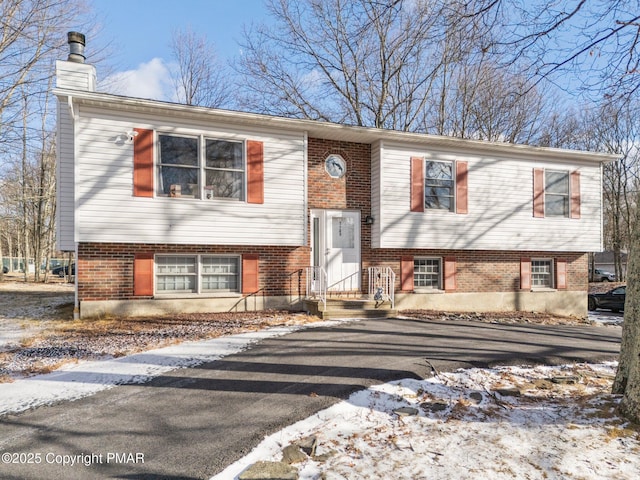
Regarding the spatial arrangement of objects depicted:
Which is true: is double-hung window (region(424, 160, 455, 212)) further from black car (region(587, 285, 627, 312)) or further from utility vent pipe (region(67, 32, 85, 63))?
black car (region(587, 285, 627, 312))

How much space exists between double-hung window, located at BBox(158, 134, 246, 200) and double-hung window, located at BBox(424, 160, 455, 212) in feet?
16.7

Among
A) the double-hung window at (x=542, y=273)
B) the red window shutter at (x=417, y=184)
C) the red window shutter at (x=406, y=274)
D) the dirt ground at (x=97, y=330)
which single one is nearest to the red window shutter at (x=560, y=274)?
the double-hung window at (x=542, y=273)

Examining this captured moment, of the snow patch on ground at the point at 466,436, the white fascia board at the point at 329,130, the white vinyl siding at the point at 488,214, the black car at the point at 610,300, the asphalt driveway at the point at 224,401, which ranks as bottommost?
the black car at the point at 610,300

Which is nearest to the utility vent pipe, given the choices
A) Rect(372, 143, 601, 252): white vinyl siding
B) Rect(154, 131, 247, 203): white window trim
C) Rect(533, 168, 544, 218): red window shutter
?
Rect(154, 131, 247, 203): white window trim

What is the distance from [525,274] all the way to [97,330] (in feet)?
37.8

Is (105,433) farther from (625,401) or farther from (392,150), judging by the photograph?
(392,150)

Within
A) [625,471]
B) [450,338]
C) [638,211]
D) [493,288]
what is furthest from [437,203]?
[625,471]

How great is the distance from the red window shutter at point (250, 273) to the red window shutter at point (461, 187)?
585 centimetres

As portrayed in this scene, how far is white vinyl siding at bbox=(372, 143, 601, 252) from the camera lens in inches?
415

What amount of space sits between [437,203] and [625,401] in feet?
25.0

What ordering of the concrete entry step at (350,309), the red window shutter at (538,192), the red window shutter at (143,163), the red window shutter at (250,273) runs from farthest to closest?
the red window shutter at (538,192), the red window shutter at (250,273), the concrete entry step at (350,309), the red window shutter at (143,163)

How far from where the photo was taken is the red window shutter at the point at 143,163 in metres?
8.45

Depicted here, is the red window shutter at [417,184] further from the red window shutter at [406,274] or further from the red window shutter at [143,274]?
the red window shutter at [143,274]

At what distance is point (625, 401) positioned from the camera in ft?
12.9
